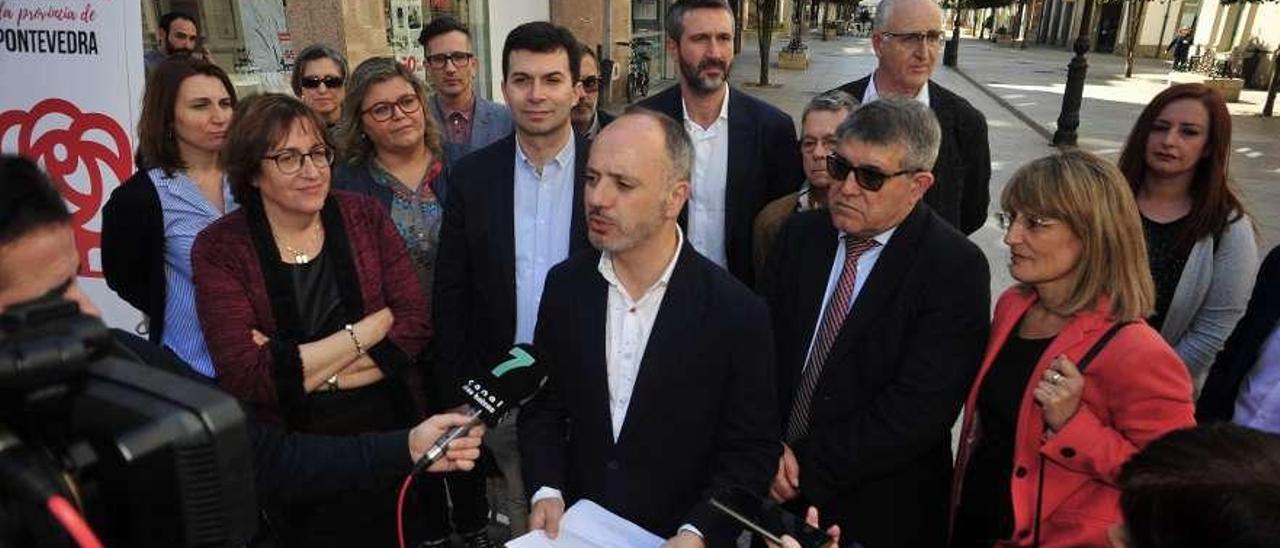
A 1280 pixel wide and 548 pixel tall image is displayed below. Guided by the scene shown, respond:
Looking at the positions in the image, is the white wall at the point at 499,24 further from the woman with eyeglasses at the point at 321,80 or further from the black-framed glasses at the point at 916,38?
the black-framed glasses at the point at 916,38

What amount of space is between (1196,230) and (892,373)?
1.30 m

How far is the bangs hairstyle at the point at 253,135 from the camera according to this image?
225cm

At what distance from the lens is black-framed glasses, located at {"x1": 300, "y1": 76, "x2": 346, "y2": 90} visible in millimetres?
3707

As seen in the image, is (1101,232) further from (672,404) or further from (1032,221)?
(672,404)

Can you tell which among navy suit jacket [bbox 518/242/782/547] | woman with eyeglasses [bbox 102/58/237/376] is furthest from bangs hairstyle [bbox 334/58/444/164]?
navy suit jacket [bbox 518/242/782/547]

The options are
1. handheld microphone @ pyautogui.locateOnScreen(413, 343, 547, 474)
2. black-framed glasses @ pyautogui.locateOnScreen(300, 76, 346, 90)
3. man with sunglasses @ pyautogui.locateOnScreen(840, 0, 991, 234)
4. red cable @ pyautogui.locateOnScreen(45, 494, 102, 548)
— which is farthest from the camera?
black-framed glasses @ pyautogui.locateOnScreen(300, 76, 346, 90)

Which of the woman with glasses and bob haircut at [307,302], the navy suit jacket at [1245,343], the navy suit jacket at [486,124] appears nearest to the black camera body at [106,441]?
the woman with glasses and bob haircut at [307,302]

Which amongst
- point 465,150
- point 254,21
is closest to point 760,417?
point 465,150

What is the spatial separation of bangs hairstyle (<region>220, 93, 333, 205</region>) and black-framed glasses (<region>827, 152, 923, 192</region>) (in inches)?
62.6

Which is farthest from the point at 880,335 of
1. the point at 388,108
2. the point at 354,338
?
the point at 388,108

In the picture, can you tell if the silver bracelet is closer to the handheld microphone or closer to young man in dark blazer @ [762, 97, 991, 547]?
the handheld microphone

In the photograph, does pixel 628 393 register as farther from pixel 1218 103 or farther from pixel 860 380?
pixel 1218 103

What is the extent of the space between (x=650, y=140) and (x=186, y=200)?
71.0 inches

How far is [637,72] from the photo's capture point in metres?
15.5
